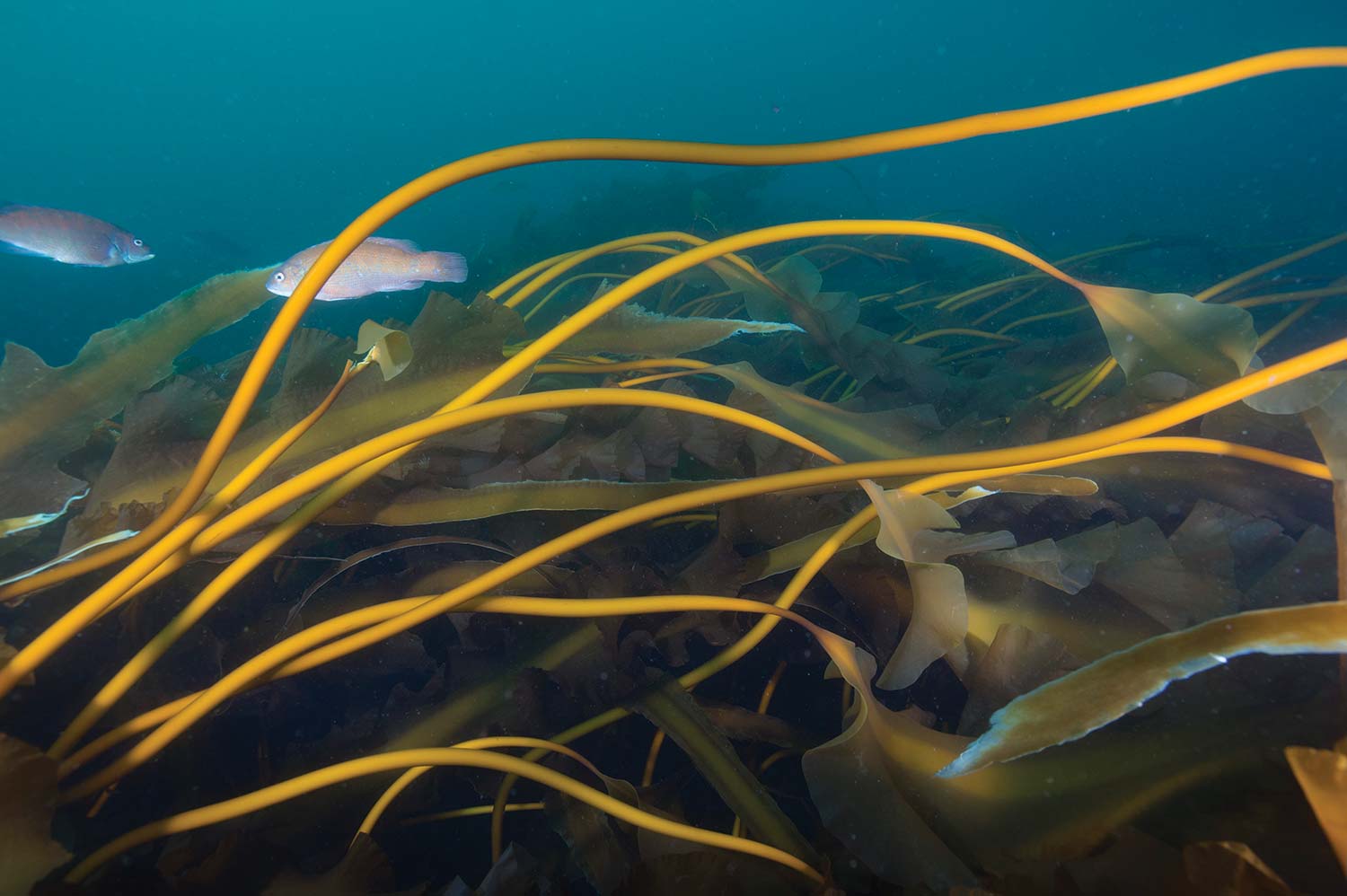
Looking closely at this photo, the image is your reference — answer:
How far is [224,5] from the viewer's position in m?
60.8

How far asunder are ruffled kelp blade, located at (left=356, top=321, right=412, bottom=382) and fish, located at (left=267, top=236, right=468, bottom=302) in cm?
113

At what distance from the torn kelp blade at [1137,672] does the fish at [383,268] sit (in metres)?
1.99

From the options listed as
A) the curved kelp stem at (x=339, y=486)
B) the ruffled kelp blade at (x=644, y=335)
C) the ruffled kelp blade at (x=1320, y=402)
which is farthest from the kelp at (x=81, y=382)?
the ruffled kelp blade at (x=1320, y=402)

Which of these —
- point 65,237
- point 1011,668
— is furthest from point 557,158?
point 65,237

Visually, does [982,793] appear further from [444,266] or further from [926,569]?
[444,266]

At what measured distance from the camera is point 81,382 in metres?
0.94

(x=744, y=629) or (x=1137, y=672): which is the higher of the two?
(x=1137, y=672)

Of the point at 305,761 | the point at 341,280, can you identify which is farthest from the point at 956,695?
the point at 341,280

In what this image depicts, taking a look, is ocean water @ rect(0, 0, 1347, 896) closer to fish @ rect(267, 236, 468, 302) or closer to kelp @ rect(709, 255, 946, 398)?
kelp @ rect(709, 255, 946, 398)

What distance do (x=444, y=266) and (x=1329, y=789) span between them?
230 centimetres

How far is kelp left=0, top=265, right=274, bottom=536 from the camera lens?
86 cm

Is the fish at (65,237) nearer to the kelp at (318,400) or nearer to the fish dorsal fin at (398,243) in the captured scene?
the fish dorsal fin at (398,243)

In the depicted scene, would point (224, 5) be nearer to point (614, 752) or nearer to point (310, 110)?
point (310, 110)

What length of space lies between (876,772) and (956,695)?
308 millimetres
